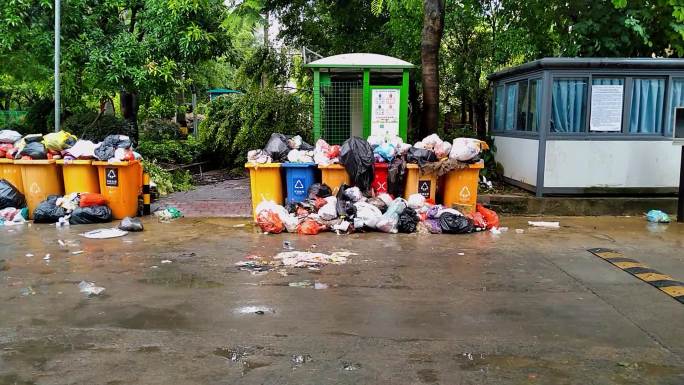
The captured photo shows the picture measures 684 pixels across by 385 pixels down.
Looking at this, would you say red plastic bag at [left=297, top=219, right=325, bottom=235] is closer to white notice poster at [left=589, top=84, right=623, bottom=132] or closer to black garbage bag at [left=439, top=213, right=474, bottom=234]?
black garbage bag at [left=439, top=213, right=474, bottom=234]

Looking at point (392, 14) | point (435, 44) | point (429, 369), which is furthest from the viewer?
point (392, 14)

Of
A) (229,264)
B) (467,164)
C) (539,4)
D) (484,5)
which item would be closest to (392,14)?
(484,5)

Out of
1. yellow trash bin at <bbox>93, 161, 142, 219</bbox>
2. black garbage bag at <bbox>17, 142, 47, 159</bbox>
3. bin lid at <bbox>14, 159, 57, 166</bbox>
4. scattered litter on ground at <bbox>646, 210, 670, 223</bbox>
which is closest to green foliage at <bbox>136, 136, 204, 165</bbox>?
black garbage bag at <bbox>17, 142, 47, 159</bbox>

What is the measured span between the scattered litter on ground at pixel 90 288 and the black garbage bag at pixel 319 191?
3.75 m

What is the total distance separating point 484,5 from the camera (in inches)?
508

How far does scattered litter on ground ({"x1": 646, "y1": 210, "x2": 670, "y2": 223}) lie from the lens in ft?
29.4

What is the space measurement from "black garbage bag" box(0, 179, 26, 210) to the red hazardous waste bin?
18.1 feet

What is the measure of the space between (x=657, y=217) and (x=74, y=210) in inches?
349

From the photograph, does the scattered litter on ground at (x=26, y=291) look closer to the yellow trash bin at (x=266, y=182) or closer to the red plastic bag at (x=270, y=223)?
the red plastic bag at (x=270, y=223)

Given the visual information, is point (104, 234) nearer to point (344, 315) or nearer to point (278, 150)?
point (278, 150)

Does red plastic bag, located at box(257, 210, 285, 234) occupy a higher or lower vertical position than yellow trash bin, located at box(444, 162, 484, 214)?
lower

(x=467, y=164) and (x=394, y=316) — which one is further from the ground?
(x=467, y=164)

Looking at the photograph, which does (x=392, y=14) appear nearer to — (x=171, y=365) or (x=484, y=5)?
(x=484, y=5)

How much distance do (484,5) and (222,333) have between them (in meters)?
10.8
